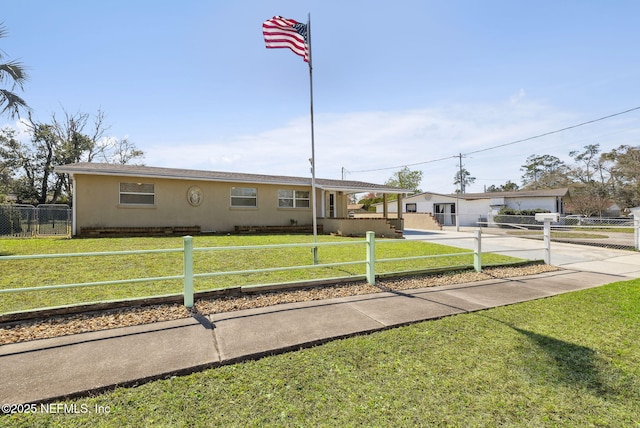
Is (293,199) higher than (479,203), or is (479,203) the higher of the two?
(479,203)

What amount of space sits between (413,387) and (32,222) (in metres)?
17.2

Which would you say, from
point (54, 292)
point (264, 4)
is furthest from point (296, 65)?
point (54, 292)

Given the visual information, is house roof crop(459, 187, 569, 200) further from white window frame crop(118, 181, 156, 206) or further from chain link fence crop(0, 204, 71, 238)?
chain link fence crop(0, 204, 71, 238)

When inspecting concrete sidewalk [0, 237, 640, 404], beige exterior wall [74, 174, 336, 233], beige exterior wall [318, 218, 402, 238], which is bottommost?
concrete sidewalk [0, 237, 640, 404]

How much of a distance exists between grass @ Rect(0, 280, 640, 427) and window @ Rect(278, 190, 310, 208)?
14.2 metres

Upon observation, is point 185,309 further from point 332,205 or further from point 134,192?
point 332,205

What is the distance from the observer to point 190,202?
1486cm

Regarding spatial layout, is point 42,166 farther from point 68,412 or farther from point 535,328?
point 535,328

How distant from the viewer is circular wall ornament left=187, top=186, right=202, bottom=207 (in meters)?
14.9

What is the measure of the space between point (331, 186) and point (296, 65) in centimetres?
874

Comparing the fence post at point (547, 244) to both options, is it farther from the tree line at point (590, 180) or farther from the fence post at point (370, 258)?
the tree line at point (590, 180)

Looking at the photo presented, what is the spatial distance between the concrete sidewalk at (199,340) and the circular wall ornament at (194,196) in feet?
39.0

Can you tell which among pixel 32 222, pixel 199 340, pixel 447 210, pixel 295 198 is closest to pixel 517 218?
pixel 447 210

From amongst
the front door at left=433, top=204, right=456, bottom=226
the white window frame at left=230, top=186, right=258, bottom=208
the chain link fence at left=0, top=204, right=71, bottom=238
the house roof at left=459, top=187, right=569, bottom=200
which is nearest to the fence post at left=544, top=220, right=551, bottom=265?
the white window frame at left=230, top=186, right=258, bottom=208
